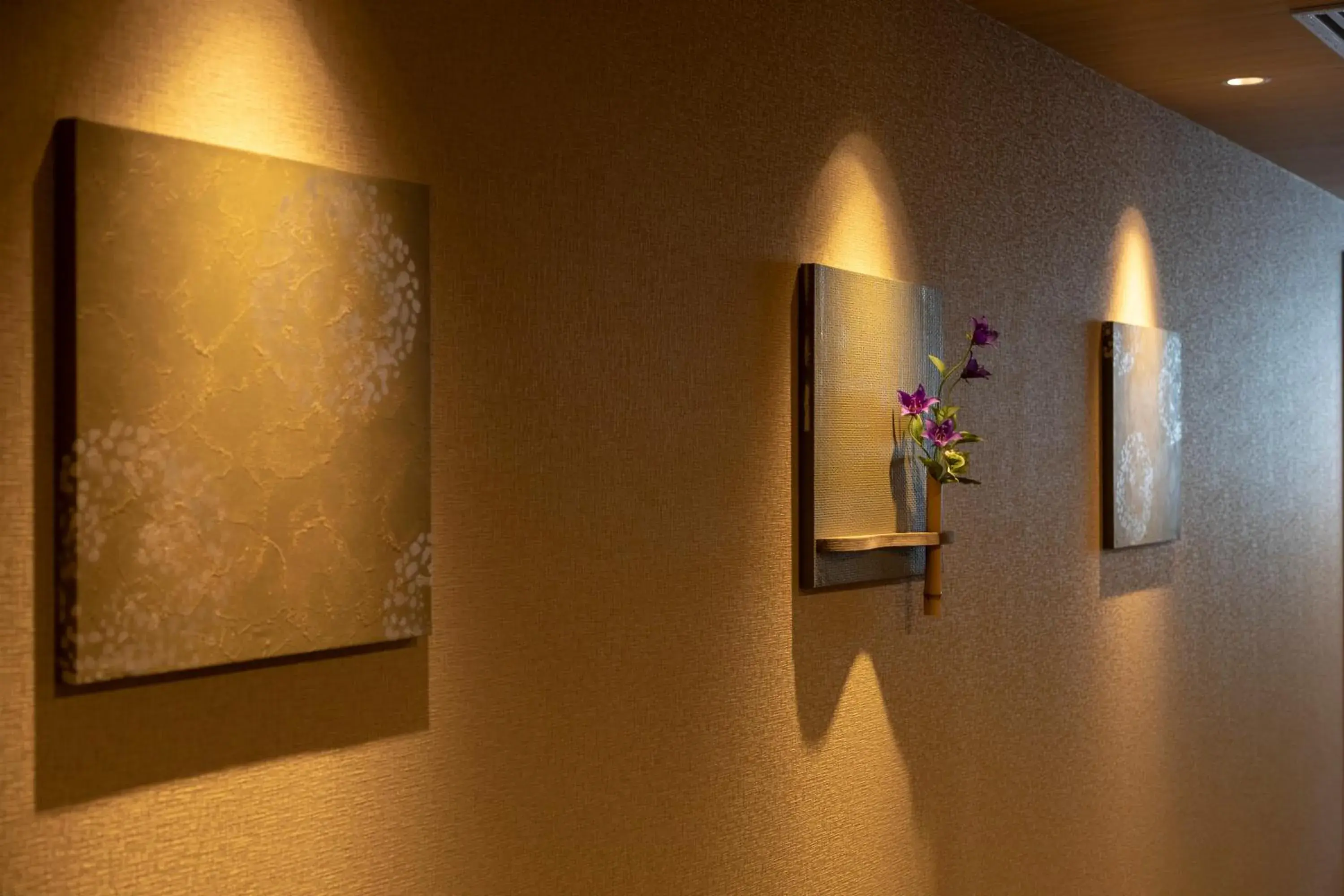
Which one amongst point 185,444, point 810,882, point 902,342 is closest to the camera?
point 185,444

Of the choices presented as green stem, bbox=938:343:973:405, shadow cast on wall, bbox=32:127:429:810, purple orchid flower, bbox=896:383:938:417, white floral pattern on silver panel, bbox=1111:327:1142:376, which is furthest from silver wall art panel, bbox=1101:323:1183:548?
shadow cast on wall, bbox=32:127:429:810

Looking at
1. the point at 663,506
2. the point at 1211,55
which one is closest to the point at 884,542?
the point at 663,506

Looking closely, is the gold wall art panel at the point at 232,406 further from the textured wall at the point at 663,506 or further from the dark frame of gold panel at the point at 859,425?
the dark frame of gold panel at the point at 859,425

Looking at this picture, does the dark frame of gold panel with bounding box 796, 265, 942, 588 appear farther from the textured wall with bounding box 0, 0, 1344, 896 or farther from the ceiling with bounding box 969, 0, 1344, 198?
the ceiling with bounding box 969, 0, 1344, 198

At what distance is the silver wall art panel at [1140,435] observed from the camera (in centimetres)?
357

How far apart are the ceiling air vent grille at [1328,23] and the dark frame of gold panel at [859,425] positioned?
3.26 ft

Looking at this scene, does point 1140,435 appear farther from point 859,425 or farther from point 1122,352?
point 859,425

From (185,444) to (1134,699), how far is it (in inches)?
110

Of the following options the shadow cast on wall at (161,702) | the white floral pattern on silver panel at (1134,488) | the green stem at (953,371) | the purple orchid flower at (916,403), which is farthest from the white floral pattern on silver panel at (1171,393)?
the shadow cast on wall at (161,702)

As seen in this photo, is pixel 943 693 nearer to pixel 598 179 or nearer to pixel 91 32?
pixel 598 179

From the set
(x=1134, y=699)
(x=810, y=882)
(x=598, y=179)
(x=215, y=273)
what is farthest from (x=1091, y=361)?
(x=215, y=273)

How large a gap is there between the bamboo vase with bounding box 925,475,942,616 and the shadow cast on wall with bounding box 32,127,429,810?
3.98 feet

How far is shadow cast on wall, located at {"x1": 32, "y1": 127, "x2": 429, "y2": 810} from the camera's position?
148 centimetres

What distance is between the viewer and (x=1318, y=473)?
5.03 meters
